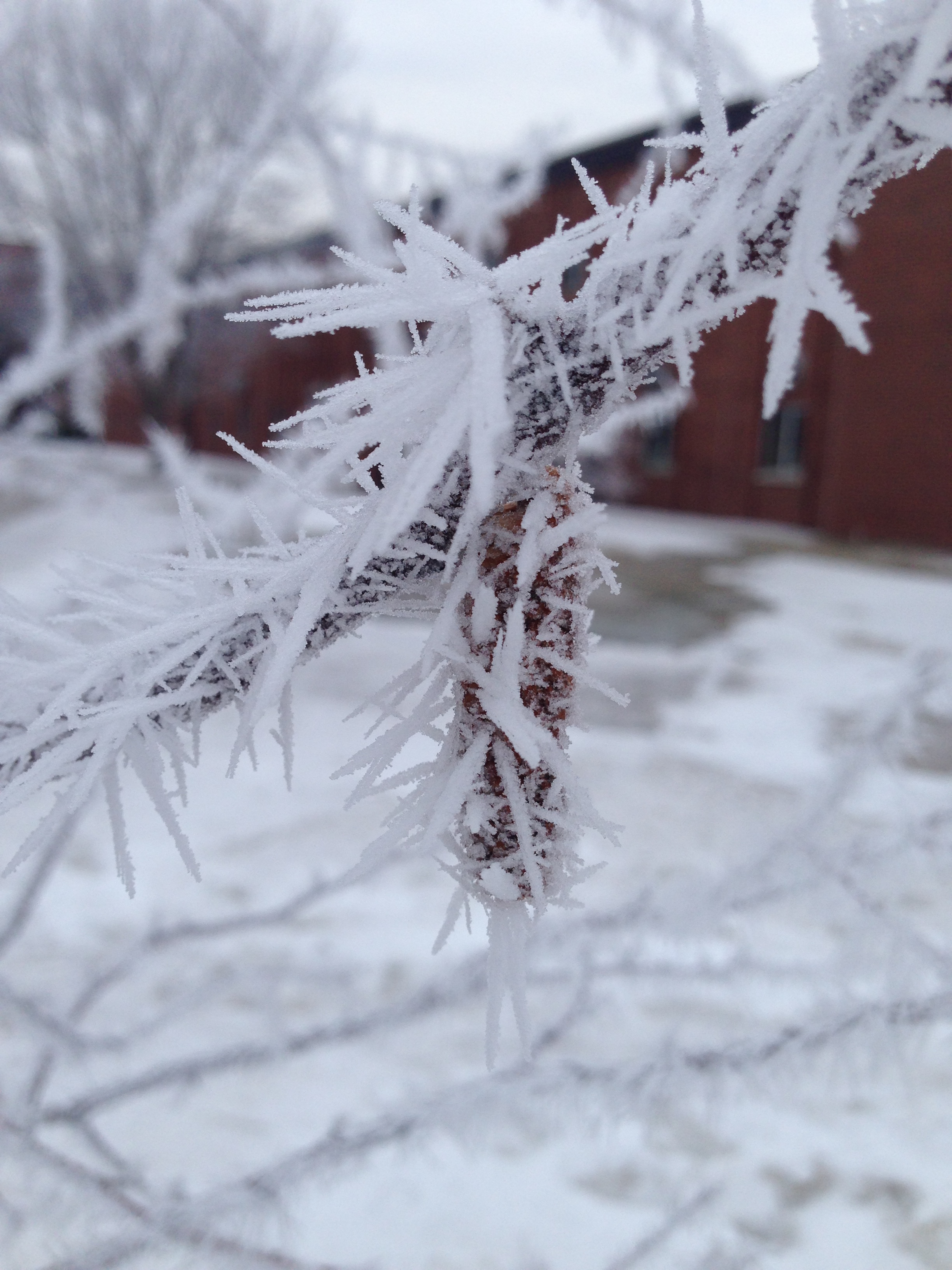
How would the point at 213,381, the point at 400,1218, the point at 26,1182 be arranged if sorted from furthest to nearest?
the point at 213,381, the point at 400,1218, the point at 26,1182

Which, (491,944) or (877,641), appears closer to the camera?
(491,944)

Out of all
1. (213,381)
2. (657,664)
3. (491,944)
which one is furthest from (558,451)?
(213,381)

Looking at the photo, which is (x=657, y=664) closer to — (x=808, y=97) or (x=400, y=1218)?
(x=400, y=1218)

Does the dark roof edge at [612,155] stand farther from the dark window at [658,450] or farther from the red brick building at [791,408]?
the dark window at [658,450]

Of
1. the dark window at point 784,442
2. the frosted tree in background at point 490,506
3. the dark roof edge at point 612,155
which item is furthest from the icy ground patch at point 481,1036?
the dark window at point 784,442

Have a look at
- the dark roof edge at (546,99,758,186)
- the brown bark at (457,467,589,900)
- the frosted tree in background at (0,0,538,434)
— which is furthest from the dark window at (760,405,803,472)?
the brown bark at (457,467,589,900)

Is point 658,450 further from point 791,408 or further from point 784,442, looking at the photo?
point 791,408
